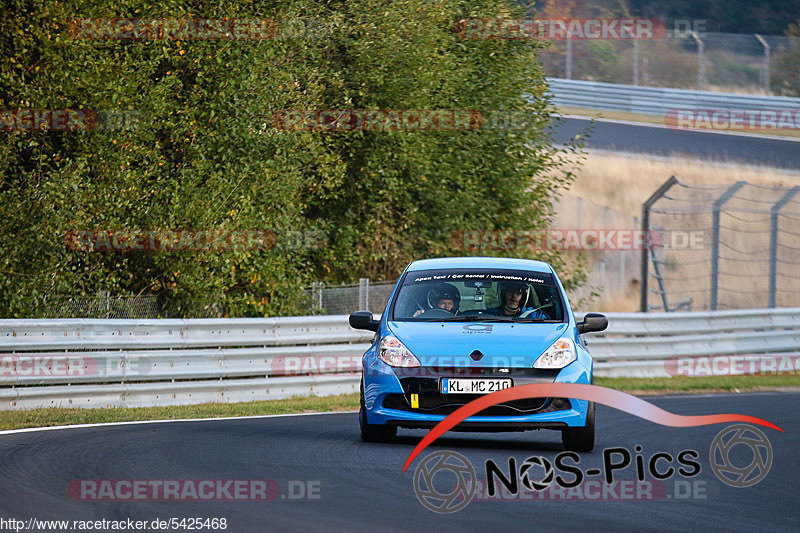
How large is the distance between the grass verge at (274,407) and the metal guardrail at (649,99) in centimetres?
1544

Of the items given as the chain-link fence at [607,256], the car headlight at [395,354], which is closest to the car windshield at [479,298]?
the car headlight at [395,354]

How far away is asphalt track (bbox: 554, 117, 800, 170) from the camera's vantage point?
34.7m

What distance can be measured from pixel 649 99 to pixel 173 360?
2403 centimetres

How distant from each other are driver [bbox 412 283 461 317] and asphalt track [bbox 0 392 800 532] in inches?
44.7

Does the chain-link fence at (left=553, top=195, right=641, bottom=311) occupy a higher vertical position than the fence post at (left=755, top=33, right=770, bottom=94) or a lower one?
lower

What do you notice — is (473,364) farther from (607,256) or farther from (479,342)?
(607,256)

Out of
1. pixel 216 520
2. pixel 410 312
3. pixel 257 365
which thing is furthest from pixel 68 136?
pixel 216 520

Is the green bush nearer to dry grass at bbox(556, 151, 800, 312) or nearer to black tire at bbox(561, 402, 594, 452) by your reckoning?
dry grass at bbox(556, 151, 800, 312)

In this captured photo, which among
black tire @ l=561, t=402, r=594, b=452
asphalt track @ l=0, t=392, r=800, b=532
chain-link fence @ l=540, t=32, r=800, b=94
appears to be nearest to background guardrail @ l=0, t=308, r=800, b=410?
asphalt track @ l=0, t=392, r=800, b=532

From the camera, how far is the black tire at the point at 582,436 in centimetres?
997

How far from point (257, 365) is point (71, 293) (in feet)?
11.4

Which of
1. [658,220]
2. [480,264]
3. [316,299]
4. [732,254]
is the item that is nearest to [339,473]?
[480,264]

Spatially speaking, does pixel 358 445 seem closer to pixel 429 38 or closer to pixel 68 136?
pixel 68 136

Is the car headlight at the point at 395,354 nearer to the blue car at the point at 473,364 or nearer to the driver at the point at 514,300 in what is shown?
the blue car at the point at 473,364
